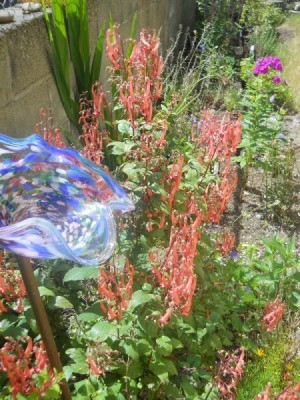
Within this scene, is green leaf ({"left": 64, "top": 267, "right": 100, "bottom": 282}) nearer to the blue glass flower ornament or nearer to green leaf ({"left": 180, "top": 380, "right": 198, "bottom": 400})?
the blue glass flower ornament

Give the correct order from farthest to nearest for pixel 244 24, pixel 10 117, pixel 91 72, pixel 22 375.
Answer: pixel 244 24
pixel 91 72
pixel 10 117
pixel 22 375

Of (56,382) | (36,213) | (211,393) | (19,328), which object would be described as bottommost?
(211,393)

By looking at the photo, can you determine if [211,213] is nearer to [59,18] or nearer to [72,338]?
[72,338]

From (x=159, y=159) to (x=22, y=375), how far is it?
3.25 feet

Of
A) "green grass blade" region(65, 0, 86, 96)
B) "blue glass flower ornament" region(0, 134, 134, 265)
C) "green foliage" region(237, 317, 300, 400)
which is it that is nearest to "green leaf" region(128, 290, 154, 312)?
"blue glass flower ornament" region(0, 134, 134, 265)

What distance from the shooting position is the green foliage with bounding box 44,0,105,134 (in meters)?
2.79

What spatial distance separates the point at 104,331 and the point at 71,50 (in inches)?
82.5

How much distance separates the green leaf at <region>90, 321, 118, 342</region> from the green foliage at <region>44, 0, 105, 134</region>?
1.77 metres

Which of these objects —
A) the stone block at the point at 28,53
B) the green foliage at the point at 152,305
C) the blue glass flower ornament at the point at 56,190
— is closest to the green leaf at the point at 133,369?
the green foliage at the point at 152,305

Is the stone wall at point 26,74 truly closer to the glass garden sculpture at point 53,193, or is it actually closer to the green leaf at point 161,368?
the glass garden sculpture at point 53,193

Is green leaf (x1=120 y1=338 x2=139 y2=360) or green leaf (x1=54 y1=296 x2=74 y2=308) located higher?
green leaf (x1=54 y1=296 x2=74 y2=308)

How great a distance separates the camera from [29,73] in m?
2.54

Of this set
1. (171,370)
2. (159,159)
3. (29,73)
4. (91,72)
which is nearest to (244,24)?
(91,72)

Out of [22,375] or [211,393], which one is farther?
[211,393]
